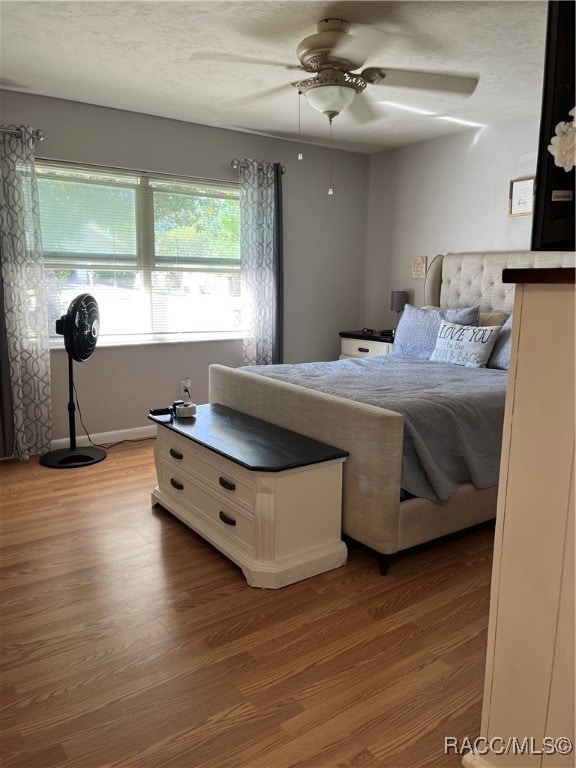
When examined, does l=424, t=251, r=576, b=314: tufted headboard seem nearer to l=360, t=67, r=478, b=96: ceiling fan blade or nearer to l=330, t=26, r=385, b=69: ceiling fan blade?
l=360, t=67, r=478, b=96: ceiling fan blade

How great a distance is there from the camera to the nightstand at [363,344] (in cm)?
490

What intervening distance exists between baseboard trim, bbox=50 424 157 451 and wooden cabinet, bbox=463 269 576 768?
11.7 ft

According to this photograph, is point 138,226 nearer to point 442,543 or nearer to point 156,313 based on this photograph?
point 156,313

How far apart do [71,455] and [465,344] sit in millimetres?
2850

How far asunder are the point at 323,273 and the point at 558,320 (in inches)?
169

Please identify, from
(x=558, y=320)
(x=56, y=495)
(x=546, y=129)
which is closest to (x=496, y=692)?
(x=558, y=320)

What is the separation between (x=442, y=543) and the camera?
9.06 ft

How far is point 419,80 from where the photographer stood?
3311mm

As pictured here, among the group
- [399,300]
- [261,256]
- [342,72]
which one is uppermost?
[342,72]

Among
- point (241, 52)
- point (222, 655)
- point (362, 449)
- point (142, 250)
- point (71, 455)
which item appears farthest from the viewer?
point (142, 250)

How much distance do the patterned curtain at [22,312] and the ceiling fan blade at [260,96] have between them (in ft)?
4.63

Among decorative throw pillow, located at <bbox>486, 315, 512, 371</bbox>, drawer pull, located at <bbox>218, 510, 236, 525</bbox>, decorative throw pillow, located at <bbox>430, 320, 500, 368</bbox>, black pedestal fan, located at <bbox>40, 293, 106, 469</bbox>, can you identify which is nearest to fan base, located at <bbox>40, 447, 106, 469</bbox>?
black pedestal fan, located at <bbox>40, 293, 106, 469</bbox>

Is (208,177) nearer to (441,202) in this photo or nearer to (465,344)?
(441,202)

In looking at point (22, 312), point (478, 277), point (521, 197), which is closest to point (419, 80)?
point (521, 197)
